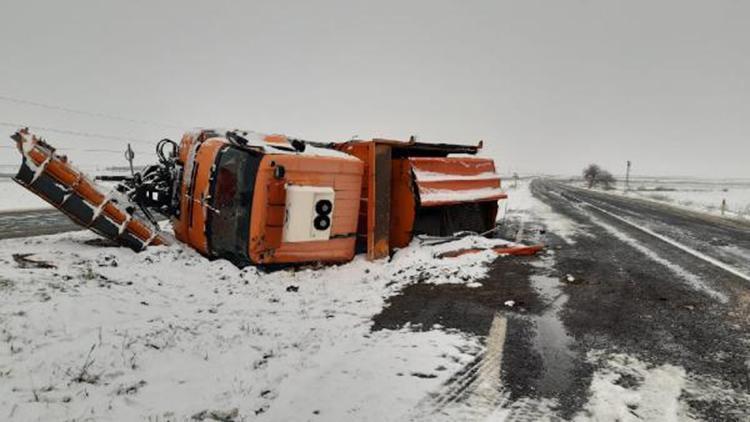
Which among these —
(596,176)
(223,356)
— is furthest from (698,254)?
(596,176)

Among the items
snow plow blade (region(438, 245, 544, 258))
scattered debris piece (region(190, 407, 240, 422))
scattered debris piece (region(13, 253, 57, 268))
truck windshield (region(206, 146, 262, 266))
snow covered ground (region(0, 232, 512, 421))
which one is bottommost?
scattered debris piece (region(190, 407, 240, 422))

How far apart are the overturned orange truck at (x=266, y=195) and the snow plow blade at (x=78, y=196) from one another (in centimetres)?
1

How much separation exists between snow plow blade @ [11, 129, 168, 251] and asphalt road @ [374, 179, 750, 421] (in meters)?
4.41

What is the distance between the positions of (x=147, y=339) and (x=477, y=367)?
2.69 meters

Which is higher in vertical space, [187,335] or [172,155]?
[172,155]

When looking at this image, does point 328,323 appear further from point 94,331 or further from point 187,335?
point 94,331

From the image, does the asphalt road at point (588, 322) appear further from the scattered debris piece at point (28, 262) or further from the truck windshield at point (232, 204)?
the scattered debris piece at point (28, 262)

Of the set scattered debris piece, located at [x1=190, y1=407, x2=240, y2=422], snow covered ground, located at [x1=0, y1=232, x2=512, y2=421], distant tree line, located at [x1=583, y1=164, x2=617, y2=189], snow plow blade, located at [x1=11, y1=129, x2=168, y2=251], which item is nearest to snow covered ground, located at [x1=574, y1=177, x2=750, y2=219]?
distant tree line, located at [x1=583, y1=164, x2=617, y2=189]

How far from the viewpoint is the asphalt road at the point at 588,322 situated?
3.42m

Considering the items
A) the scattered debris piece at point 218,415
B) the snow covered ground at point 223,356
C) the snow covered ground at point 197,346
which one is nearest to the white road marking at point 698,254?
the snow covered ground at point 223,356

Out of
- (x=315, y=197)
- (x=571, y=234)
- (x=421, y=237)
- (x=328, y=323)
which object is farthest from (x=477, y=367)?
(x=571, y=234)

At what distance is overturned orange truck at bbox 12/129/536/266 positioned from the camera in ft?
22.3

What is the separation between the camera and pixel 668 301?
5.88 metres

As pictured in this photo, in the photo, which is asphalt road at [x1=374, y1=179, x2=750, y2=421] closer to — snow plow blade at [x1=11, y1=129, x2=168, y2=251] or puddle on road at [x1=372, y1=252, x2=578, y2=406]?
puddle on road at [x1=372, y1=252, x2=578, y2=406]
